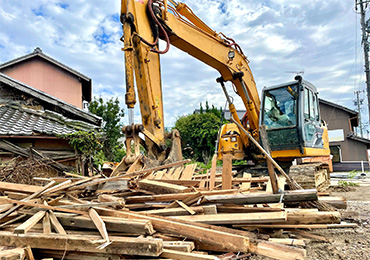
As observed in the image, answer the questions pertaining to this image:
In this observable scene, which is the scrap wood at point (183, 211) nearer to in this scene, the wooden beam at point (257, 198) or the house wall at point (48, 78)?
the wooden beam at point (257, 198)

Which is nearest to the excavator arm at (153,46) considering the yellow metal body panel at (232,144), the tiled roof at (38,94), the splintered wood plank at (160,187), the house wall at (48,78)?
the splintered wood plank at (160,187)

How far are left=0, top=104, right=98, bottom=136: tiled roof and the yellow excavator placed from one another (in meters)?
3.72

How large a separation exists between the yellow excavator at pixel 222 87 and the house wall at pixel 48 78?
45.2ft

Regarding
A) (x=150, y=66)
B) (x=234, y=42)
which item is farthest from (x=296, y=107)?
(x=150, y=66)

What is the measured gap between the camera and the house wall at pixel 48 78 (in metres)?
19.1

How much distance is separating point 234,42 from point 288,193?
18.1ft

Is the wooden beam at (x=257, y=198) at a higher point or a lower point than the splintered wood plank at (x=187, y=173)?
lower

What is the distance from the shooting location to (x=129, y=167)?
16.5 ft

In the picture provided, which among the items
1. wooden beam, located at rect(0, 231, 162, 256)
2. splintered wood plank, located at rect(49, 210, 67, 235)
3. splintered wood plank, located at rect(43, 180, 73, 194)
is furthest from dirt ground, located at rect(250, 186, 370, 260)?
splintered wood plank, located at rect(43, 180, 73, 194)

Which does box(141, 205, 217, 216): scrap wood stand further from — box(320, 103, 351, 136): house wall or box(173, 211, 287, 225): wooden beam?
box(320, 103, 351, 136): house wall

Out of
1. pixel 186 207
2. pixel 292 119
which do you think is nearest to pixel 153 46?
pixel 186 207

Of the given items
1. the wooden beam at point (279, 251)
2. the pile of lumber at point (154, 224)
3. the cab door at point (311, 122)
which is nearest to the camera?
the wooden beam at point (279, 251)

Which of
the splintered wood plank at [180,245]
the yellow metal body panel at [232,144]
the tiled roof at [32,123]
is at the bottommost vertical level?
the splintered wood plank at [180,245]

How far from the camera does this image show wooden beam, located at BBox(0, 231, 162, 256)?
241 centimetres
